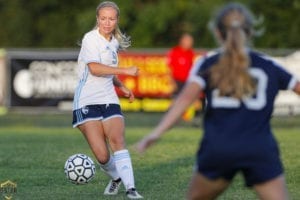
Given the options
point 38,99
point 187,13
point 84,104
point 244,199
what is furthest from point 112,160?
point 187,13

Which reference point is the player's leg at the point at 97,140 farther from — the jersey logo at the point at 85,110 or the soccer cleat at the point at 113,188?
the soccer cleat at the point at 113,188

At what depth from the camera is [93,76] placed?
1040cm

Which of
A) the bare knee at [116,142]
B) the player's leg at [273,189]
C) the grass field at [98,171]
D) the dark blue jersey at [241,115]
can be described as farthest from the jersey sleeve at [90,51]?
the player's leg at [273,189]

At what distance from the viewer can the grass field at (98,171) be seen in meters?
10.9

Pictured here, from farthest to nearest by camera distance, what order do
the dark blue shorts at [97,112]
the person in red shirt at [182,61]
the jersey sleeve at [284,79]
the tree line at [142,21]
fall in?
the tree line at [142,21], the person in red shirt at [182,61], the dark blue shorts at [97,112], the jersey sleeve at [284,79]

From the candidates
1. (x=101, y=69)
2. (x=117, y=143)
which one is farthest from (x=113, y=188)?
(x=101, y=69)

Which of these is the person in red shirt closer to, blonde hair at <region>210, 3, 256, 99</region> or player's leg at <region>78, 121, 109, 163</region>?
player's leg at <region>78, 121, 109, 163</region>

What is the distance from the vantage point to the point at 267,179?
21.6 ft

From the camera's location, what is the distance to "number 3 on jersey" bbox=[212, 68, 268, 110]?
656cm

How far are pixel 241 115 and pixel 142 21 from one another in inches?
1183

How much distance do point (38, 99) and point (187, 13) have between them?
396 inches

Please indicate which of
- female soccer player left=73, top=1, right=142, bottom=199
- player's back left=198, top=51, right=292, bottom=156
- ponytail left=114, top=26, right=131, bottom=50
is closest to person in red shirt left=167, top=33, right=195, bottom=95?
ponytail left=114, top=26, right=131, bottom=50

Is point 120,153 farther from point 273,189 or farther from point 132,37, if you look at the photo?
point 132,37

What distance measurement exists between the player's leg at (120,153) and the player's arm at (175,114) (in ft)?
12.1
